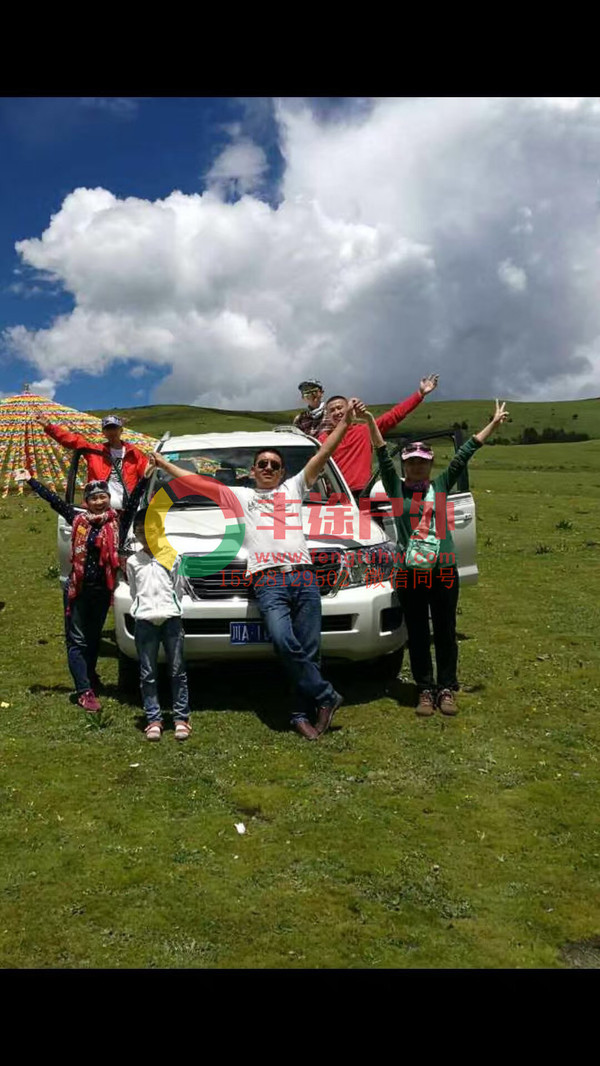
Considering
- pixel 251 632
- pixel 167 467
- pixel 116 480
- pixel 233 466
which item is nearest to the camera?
pixel 251 632

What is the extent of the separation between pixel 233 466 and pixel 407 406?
5.61 feet

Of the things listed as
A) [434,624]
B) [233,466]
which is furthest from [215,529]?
[434,624]

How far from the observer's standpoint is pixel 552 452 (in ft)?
141

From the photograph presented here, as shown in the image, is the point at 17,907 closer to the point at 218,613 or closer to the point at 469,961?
the point at 469,961

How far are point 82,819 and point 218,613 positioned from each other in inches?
72.7

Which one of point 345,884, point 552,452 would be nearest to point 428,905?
point 345,884

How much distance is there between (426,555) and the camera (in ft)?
A: 19.2

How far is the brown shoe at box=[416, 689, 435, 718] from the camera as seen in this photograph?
5.84 metres

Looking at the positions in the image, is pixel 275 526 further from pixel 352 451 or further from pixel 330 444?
pixel 352 451

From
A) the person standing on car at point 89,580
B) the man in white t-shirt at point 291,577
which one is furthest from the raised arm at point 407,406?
the person standing on car at point 89,580

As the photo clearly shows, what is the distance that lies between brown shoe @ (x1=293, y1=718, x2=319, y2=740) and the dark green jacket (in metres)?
1.58

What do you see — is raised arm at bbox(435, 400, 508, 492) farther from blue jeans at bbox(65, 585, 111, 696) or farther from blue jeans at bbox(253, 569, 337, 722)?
blue jeans at bbox(65, 585, 111, 696)

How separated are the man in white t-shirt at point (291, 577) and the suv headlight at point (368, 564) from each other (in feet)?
1.23
